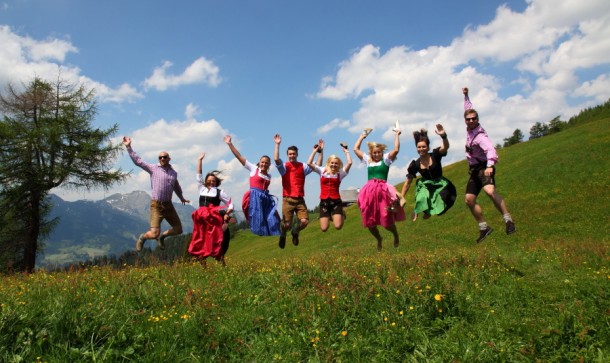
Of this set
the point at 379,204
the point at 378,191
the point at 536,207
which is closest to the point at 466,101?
the point at 378,191

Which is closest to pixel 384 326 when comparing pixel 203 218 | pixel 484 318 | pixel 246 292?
pixel 484 318

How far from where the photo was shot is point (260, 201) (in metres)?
11.3

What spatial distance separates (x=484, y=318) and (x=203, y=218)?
23.2 feet

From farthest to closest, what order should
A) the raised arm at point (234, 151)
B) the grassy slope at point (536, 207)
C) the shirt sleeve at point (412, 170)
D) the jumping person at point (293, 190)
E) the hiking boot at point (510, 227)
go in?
the grassy slope at point (536, 207)
the jumping person at point (293, 190)
the raised arm at point (234, 151)
the shirt sleeve at point (412, 170)
the hiking boot at point (510, 227)

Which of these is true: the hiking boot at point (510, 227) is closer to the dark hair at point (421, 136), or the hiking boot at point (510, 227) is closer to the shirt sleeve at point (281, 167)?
the dark hair at point (421, 136)

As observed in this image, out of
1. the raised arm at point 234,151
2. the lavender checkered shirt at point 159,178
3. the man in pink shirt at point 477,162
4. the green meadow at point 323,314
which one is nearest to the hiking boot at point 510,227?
the man in pink shirt at point 477,162

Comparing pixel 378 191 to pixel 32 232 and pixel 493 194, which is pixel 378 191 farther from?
pixel 32 232

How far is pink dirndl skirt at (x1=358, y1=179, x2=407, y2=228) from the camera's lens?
10500 millimetres

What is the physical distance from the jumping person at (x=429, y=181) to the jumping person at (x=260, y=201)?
3.60 meters

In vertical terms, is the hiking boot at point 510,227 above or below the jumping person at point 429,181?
below

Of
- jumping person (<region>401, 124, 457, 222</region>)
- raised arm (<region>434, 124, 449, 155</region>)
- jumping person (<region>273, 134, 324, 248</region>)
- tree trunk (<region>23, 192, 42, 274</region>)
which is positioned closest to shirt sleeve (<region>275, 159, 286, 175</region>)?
jumping person (<region>273, 134, 324, 248</region>)

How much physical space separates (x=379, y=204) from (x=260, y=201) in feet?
10.3

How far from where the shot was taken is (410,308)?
17.6 feet

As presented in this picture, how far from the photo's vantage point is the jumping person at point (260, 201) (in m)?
11.2
